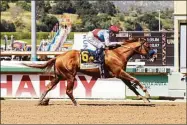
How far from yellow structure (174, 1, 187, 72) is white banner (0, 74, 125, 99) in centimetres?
259

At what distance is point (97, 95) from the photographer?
62.3ft

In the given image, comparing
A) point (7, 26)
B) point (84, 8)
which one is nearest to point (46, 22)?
point (84, 8)

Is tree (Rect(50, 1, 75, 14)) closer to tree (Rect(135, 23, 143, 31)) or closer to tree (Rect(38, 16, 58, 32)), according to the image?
tree (Rect(38, 16, 58, 32))

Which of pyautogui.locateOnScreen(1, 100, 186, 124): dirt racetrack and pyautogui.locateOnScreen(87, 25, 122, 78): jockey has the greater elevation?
pyautogui.locateOnScreen(87, 25, 122, 78): jockey

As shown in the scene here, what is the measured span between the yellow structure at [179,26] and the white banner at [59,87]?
2594 mm

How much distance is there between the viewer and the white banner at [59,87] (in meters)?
19.0

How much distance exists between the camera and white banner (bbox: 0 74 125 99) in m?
19.0

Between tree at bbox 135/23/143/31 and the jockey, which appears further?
tree at bbox 135/23/143/31

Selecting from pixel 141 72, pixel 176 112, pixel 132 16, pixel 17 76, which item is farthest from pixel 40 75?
pixel 132 16

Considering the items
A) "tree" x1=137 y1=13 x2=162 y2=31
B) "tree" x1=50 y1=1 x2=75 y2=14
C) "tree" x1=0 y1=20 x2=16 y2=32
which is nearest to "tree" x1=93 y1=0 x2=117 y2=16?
"tree" x1=50 y1=1 x2=75 y2=14

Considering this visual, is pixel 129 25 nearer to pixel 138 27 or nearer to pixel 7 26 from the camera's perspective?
pixel 138 27

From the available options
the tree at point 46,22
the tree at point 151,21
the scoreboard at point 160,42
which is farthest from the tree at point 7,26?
the scoreboard at point 160,42

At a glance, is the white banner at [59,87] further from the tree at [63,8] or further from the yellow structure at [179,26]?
the tree at [63,8]

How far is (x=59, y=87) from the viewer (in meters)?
19.2
